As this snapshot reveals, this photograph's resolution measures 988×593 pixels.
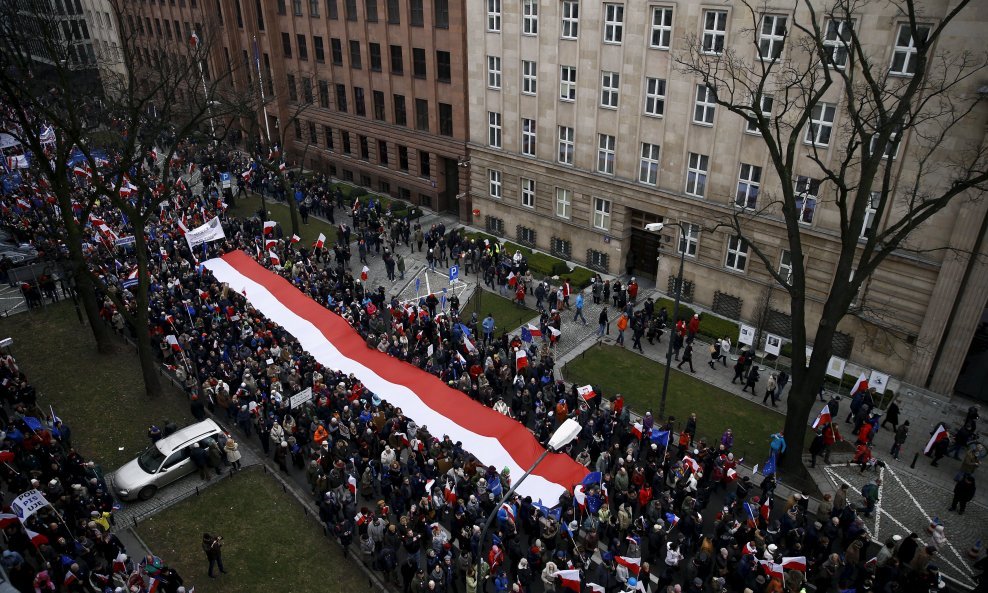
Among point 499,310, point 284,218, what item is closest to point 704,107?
point 499,310

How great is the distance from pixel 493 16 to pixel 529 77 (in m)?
4.34

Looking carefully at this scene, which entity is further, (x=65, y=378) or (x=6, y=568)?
(x=65, y=378)

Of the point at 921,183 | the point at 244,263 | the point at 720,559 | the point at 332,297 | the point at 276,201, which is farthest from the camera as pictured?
the point at 276,201

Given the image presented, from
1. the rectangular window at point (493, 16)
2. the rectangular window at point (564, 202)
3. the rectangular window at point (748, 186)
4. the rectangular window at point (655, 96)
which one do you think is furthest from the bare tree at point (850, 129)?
the rectangular window at point (493, 16)

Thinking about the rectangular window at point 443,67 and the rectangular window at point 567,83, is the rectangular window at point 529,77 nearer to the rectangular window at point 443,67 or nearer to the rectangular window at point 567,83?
the rectangular window at point 567,83

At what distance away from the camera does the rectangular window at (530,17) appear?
36594 mm

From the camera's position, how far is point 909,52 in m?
25.0

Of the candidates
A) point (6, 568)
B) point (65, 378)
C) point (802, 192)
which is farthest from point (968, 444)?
point (65, 378)

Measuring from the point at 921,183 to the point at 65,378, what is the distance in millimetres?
36824

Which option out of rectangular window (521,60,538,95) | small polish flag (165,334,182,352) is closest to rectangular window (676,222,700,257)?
rectangular window (521,60,538,95)

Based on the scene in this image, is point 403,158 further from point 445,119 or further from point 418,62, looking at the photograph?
point 418,62

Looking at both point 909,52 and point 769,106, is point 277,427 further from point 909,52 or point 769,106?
point 909,52

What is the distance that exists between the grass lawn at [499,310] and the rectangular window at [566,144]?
29.2ft

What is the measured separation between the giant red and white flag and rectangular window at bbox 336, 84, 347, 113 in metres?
23.4
